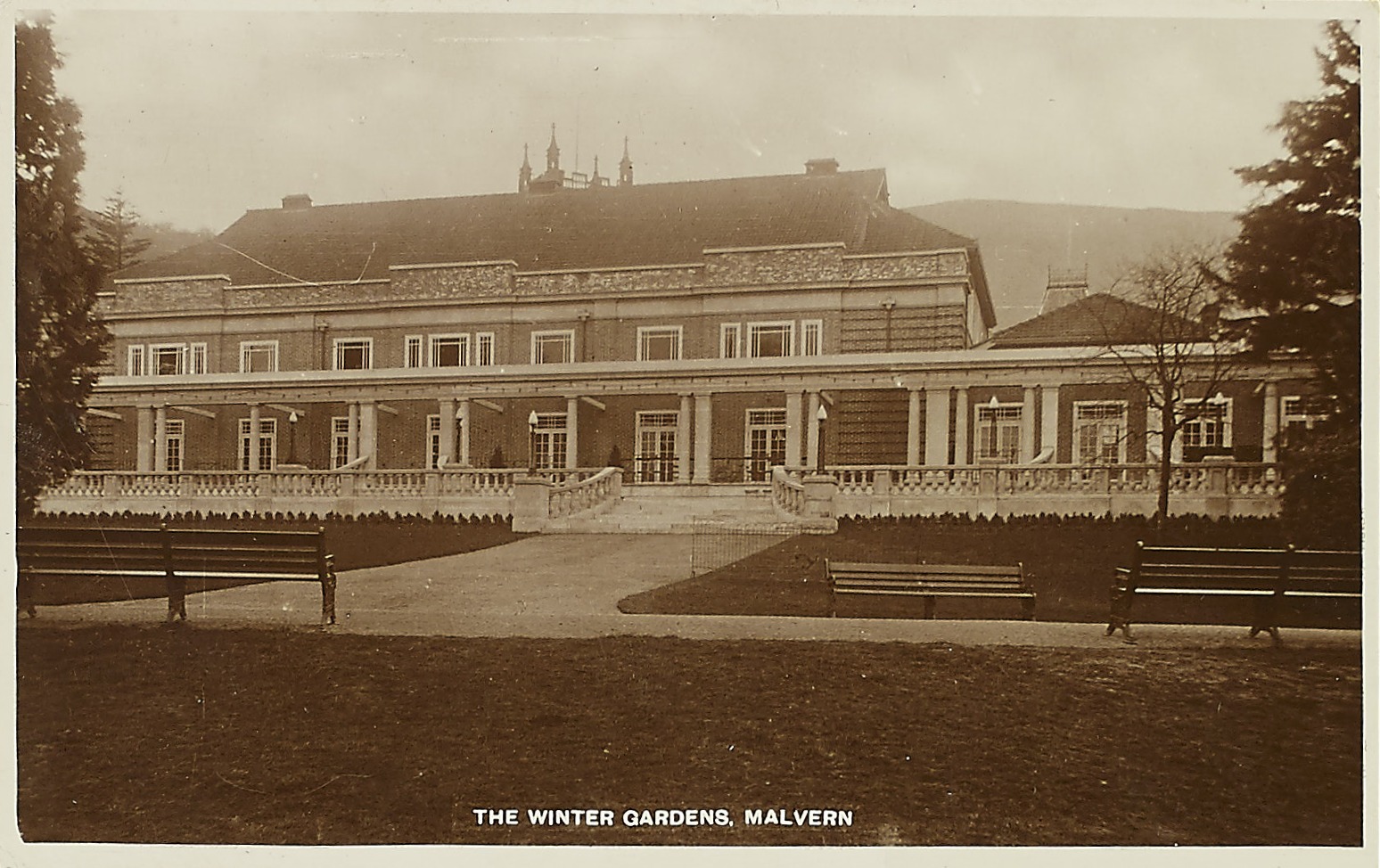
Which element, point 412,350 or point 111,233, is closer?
point 111,233

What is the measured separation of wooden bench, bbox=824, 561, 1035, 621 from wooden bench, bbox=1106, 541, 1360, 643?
504 millimetres

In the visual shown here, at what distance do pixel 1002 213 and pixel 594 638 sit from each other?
3.25 m

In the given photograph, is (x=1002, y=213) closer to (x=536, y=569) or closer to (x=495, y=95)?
(x=495, y=95)

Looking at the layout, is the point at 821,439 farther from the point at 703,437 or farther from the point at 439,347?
the point at 439,347

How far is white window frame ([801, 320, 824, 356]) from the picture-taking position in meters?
5.92

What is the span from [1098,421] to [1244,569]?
1135mm

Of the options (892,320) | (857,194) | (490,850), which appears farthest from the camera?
(892,320)

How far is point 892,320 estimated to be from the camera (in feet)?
19.5

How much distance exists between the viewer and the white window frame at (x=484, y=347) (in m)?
6.15

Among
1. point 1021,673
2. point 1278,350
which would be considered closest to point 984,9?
point 1278,350

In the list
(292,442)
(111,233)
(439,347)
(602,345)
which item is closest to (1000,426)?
(602,345)

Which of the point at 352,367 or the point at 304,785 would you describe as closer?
the point at 304,785

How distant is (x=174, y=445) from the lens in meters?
5.68

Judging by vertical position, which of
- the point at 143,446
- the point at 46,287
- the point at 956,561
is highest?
the point at 46,287
